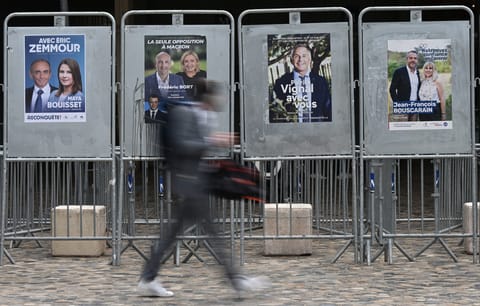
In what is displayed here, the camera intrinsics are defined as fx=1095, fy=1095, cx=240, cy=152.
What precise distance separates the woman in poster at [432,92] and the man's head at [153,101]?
270 centimetres

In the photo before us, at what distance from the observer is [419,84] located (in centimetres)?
1121

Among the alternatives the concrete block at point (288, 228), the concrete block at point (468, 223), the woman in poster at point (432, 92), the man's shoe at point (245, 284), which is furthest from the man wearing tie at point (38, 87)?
the concrete block at point (468, 223)

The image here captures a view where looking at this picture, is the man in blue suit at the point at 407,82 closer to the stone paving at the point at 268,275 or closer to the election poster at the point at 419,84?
the election poster at the point at 419,84

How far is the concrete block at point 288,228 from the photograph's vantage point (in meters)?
11.9

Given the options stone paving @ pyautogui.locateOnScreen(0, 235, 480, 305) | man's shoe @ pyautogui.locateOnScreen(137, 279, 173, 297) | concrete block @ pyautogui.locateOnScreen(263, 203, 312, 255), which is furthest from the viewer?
concrete block @ pyautogui.locateOnScreen(263, 203, 312, 255)

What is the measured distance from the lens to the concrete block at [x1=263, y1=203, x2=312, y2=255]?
39.2ft

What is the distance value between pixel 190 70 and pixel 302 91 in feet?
3.83

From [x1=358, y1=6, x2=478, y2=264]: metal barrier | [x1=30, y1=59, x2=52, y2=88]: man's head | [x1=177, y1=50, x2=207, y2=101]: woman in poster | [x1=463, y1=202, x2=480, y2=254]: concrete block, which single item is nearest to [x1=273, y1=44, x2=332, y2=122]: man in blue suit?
[x1=358, y1=6, x2=478, y2=264]: metal barrier

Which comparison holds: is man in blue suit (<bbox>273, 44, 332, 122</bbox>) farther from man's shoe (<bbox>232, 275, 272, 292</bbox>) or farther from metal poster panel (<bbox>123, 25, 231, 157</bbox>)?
man's shoe (<bbox>232, 275, 272, 292</bbox>)

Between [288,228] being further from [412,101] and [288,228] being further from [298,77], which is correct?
[412,101]

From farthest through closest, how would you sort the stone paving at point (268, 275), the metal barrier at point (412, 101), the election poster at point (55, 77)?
the election poster at point (55, 77) < the metal barrier at point (412, 101) < the stone paving at point (268, 275)

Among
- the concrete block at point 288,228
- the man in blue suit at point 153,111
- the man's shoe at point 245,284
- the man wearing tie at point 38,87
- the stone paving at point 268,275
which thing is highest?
the man wearing tie at point 38,87

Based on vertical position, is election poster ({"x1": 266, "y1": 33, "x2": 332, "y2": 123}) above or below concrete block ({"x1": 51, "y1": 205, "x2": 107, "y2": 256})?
above

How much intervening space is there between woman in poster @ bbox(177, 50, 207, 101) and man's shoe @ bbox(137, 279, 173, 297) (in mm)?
2698
